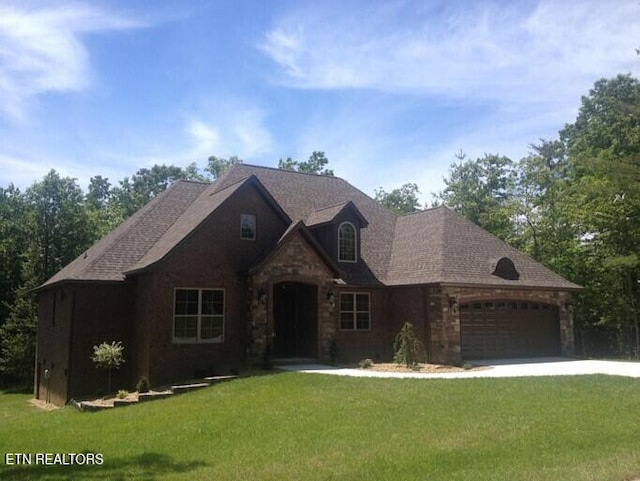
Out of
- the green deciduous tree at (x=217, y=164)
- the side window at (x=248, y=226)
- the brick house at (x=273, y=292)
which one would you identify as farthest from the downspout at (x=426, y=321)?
the green deciduous tree at (x=217, y=164)

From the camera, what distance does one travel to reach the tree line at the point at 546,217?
27.9 meters

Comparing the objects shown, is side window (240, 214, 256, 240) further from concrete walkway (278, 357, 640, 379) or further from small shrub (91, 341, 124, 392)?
small shrub (91, 341, 124, 392)

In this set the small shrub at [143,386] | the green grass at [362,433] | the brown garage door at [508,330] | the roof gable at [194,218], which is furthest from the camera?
the brown garage door at [508,330]

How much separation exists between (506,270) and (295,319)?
27.7ft

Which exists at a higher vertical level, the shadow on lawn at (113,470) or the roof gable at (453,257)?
the roof gable at (453,257)

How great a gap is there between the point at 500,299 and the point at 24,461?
16.9 m

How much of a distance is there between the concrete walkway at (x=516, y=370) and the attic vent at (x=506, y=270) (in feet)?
10.8

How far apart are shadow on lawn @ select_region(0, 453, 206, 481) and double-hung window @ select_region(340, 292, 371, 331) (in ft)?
41.9

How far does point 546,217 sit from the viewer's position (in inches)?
1314

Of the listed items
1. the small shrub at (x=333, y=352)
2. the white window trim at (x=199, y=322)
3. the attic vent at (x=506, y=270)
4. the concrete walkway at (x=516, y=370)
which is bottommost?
the concrete walkway at (x=516, y=370)

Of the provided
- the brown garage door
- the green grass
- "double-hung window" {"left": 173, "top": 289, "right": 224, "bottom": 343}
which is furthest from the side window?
the brown garage door

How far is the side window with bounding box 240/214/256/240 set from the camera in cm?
1950

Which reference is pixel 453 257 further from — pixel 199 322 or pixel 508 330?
pixel 199 322

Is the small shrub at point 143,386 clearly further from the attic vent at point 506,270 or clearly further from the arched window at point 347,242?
the attic vent at point 506,270
